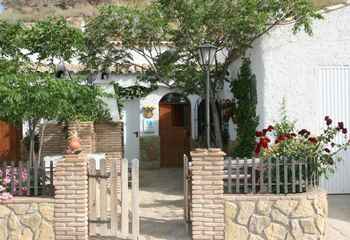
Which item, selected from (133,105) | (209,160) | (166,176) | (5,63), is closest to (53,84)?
(5,63)

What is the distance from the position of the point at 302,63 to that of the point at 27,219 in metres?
6.39

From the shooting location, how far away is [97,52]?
11.9m

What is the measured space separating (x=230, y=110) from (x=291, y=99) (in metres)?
2.65

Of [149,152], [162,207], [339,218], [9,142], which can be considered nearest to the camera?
[339,218]

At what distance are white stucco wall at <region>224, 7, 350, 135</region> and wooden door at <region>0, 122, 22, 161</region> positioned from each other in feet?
31.0

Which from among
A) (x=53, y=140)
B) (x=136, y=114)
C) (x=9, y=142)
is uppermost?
(x=136, y=114)

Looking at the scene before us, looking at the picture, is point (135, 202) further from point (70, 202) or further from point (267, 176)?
point (267, 176)

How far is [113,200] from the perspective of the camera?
24.8 feet

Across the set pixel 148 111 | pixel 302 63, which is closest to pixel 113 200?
pixel 302 63

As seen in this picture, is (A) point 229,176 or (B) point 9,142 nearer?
→ (A) point 229,176

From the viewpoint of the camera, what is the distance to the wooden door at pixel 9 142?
16.6 metres

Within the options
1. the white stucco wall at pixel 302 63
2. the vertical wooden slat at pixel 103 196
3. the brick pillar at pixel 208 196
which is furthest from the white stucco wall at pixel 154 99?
the brick pillar at pixel 208 196

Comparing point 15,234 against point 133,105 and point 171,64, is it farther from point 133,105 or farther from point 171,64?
point 133,105

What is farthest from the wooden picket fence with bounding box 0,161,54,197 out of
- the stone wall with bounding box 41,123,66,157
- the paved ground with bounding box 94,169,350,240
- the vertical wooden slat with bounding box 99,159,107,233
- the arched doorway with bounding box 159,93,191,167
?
the arched doorway with bounding box 159,93,191,167
